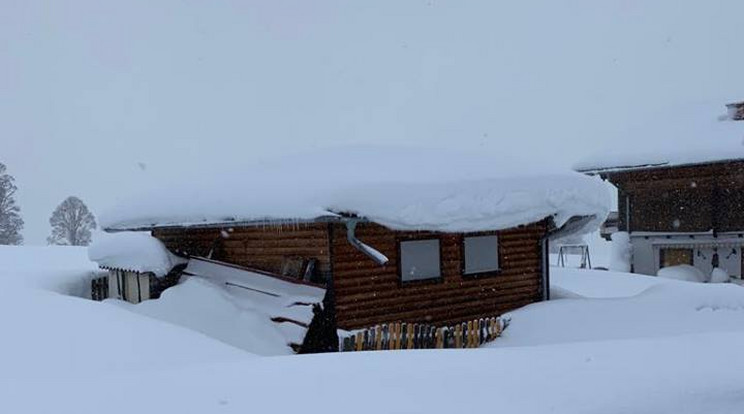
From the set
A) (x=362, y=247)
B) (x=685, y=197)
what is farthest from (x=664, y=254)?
(x=362, y=247)

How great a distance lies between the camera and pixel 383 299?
37.3 ft

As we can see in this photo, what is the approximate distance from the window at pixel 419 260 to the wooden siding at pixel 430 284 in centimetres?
11

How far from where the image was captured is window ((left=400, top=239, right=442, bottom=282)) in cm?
1168

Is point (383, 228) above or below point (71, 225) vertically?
above

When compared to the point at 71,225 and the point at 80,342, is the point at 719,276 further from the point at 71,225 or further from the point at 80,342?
the point at 71,225

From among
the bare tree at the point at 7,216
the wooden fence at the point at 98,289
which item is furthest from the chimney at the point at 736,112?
the bare tree at the point at 7,216

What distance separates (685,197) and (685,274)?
2.56 metres

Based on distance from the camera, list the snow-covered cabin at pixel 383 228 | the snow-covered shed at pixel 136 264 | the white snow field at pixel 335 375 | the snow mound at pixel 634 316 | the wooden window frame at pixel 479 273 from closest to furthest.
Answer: the white snow field at pixel 335 375, the snow-covered cabin at pixel 383 228, the snow mound at pixel 634 316, the wooden window frame at pixel 479 273, the snow-covered shed at pixel 136 264

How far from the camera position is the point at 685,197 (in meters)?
21.3

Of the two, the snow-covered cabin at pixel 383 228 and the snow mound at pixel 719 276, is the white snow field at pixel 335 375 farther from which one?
the snow mound at pixel 719 276

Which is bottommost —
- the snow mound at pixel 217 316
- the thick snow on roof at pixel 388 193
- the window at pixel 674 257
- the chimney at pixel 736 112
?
the window at pixel 674 257

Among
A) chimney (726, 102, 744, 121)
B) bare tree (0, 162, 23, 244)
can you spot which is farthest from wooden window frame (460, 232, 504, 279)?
bare tree (0, 162, 23, 244)

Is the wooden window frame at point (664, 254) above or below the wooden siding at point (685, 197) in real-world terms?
below

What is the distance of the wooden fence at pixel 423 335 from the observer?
10.6 metres
